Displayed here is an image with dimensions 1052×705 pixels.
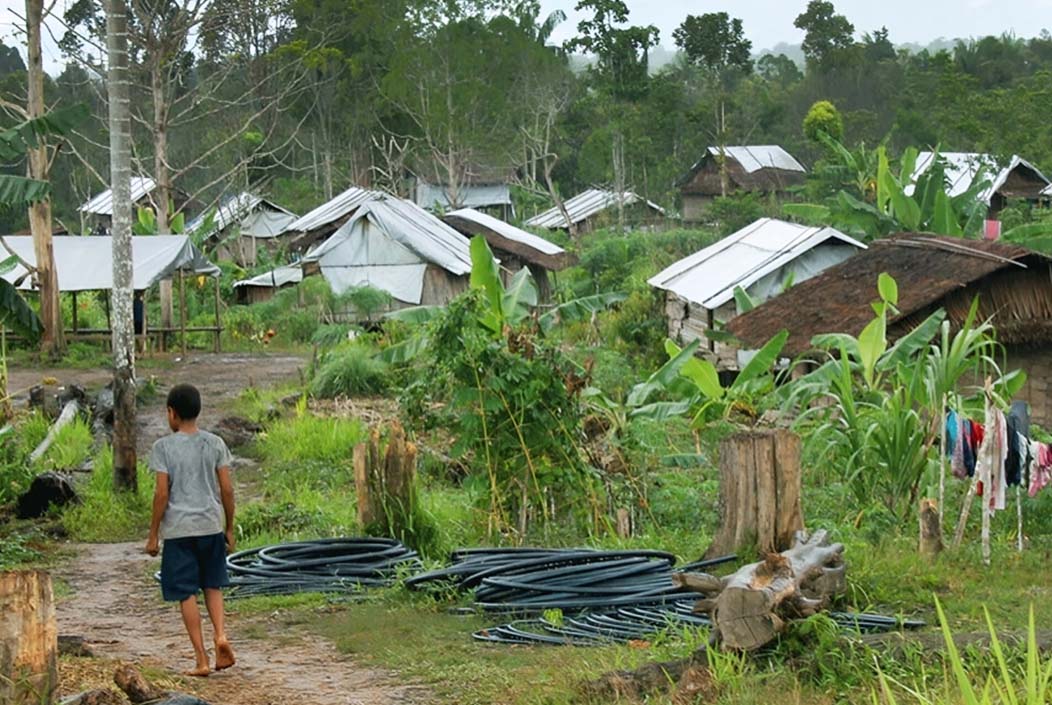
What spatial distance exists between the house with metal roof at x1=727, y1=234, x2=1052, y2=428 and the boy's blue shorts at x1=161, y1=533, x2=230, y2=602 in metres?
13.1

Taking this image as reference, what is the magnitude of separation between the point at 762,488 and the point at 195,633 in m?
3.42

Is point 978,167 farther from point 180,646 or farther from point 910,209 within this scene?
point 180,646

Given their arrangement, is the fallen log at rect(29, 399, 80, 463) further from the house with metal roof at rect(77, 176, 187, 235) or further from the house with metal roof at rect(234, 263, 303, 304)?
the house with metal roof at rect(77, 176, 187, 235)

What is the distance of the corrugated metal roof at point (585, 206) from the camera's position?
61.7 meters

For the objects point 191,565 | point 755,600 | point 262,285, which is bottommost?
point 755,600

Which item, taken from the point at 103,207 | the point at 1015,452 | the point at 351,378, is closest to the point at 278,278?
the point at 103,207

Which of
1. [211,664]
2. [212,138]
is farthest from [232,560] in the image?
[212,138]

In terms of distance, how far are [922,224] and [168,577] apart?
19427 millimetres

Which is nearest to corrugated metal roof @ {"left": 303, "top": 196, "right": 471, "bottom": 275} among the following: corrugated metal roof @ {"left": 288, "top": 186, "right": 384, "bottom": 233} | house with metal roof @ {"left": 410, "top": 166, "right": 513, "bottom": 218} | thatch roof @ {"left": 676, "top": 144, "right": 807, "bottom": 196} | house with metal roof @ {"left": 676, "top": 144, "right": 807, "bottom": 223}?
corrugated metal roof @ {"left": 288, "top": 186, "right": 384, "bottom": 233}

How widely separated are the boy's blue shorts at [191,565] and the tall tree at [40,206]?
1977 centimetres

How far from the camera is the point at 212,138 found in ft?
187

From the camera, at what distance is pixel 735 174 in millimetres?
56656

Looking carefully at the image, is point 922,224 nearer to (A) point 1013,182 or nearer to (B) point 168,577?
(B) point 168,577

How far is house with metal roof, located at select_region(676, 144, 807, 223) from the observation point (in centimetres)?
5634
